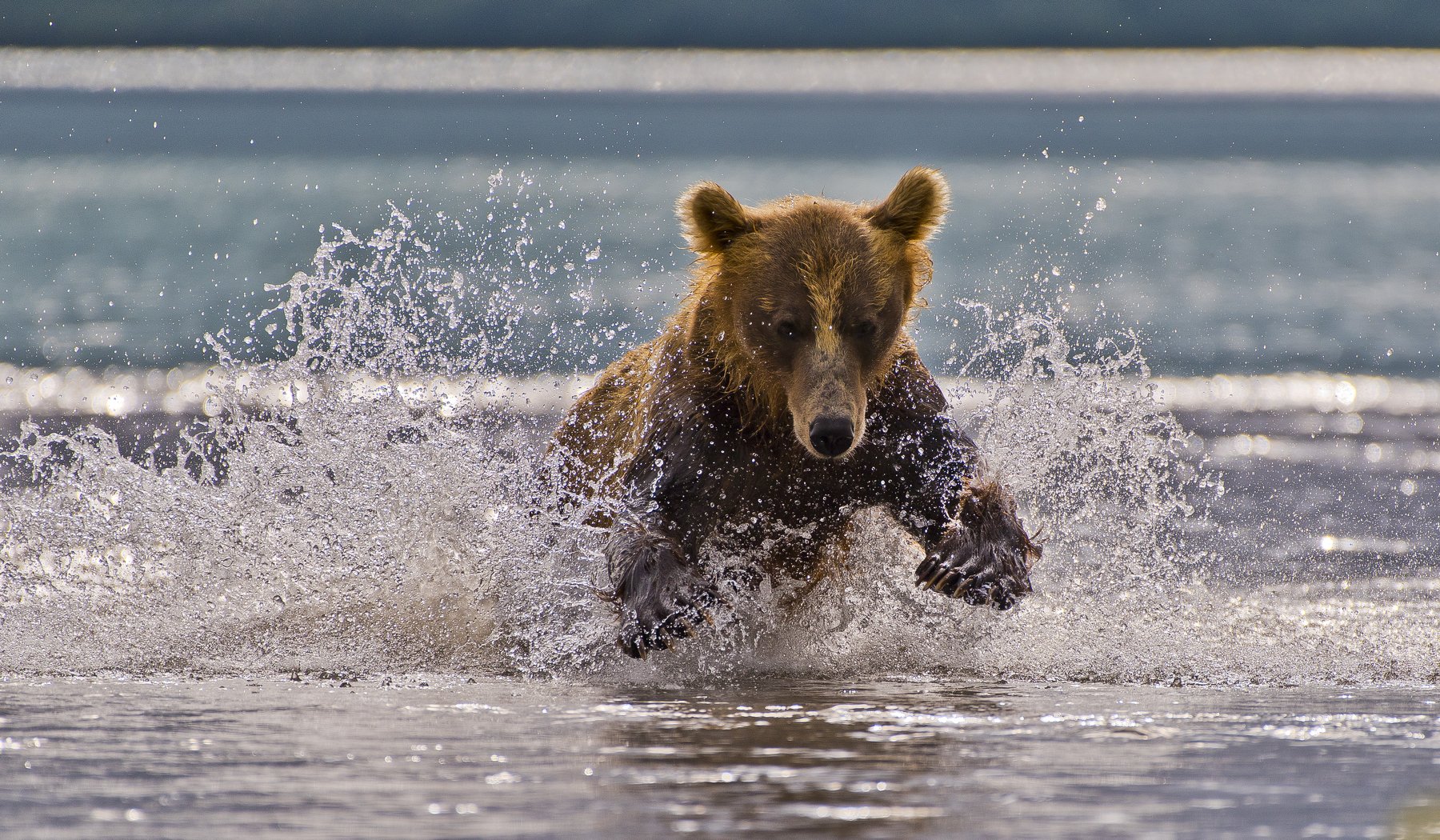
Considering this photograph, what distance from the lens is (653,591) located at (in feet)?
16.5

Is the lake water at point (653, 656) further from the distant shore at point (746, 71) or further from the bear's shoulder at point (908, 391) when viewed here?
the distant shore at point (746, 71)

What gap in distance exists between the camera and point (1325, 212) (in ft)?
144

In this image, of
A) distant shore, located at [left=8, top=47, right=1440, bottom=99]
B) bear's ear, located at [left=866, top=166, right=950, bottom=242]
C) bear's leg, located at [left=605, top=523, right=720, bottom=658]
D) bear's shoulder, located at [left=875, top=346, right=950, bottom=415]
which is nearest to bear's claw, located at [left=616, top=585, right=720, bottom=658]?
bear's leg, located at [left=605, top=523, right=720, bottom=658]

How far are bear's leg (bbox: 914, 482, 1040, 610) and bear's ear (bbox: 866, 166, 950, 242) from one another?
843 millimetres

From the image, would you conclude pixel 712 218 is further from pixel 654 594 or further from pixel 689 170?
pixel 689 170

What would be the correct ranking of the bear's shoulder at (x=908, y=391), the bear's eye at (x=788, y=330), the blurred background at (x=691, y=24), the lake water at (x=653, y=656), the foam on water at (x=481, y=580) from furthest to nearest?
the blurred background at (x=691, y=24), the bear's shoulder at (x=908, y=391), the bear's eye at (x=788, y=330), the foam on water at (x=481, y=580), the lake water at (x=653, y=656)

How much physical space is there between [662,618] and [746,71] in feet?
267

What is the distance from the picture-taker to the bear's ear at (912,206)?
557 centimetres

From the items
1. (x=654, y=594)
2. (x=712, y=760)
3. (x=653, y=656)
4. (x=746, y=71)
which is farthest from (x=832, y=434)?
(x=746, y=71)

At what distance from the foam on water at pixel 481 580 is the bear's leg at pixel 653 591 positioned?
0.15 m

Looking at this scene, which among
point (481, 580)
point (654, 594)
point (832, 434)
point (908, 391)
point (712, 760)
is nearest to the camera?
point (712, 760)

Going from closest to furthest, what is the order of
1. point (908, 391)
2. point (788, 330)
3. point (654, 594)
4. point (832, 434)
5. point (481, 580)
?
point (832, 434) < point (654, 594) < point (788, 330) < point (908, 391) < point (481, 580)

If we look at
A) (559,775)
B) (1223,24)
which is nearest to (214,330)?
(559,775)

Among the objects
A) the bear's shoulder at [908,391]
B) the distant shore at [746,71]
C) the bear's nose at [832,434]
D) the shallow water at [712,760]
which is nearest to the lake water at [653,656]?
the shallow water at [712,760]
